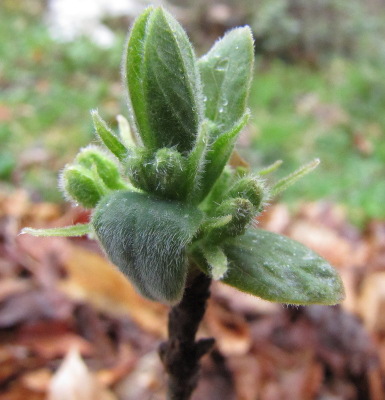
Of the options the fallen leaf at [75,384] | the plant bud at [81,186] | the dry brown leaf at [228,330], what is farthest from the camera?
the dry brown leaf at [228,330]

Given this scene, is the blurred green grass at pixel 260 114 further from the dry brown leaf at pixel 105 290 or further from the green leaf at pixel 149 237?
the green leaf at pixel 149 237

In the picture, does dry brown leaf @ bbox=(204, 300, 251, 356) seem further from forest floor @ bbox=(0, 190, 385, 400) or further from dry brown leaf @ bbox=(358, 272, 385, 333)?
dry brown leaf @ bbox=(358, 272, 385, 333)

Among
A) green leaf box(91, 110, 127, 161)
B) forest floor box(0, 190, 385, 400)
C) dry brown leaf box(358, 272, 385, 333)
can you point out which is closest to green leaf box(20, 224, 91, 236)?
green leaf box(91, 110, 127, 161)

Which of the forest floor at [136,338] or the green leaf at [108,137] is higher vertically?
the green leaf at [108,137]

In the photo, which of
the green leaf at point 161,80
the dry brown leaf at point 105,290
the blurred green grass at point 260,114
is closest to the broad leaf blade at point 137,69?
the green leaf at point 161,80

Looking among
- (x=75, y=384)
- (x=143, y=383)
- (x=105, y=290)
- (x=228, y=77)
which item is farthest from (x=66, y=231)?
(x=105, y=290)
